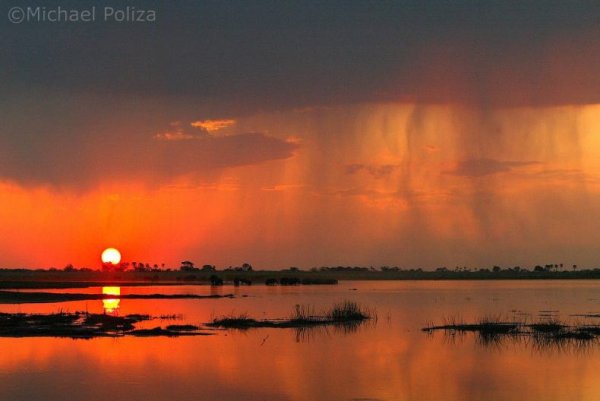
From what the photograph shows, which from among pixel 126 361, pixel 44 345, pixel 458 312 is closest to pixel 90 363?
pixel 126 361

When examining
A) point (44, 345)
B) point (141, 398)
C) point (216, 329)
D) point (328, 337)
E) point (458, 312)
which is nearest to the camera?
point (141, 398)

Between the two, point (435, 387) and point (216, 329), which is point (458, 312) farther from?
point (435, 387)

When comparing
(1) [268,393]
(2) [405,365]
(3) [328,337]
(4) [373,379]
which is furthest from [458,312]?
(1) [268,393]

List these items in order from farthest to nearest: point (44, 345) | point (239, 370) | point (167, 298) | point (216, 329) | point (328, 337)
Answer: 1. point (167, 298)
2. point (216, 329)
3. point (328, 337)
4. point (44, 345)
5. point (239, 370)

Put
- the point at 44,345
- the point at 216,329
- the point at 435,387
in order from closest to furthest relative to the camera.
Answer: the point at 435,387, the point at 44,345, the point at 216,329

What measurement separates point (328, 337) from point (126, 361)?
11981mm

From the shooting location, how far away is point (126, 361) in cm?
2880

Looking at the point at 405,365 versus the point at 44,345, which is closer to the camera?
the point at 405,365

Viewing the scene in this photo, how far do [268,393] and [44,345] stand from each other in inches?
550

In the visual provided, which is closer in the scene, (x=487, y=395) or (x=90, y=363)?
(x=487, y=395)

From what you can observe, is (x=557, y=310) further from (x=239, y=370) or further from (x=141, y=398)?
(x=141, y=398)

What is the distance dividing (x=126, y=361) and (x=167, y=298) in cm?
4100

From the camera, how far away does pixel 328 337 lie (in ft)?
123

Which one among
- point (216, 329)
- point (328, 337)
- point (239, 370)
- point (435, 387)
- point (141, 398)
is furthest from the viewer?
point (216, 329)
